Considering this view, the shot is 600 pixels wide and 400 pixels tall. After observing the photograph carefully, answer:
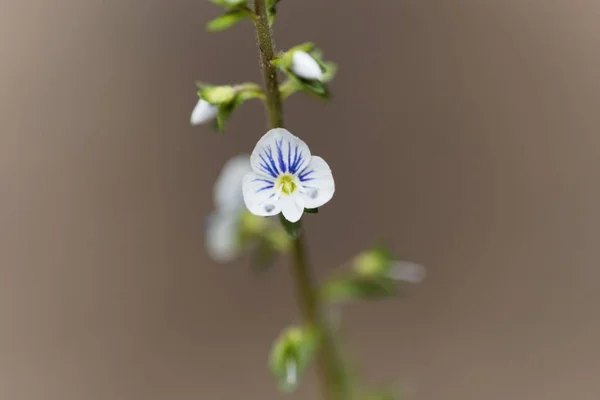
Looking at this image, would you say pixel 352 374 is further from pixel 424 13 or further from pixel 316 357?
pixel 424 13

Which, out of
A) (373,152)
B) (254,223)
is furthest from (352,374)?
(373,152)

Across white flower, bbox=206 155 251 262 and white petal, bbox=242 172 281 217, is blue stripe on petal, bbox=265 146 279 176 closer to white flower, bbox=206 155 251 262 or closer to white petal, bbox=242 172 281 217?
white petal, bbox=242 172 281 217

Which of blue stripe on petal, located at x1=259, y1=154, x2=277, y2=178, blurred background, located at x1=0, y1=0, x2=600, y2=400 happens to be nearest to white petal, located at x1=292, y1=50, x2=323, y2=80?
blue stripe on petal, located at x1=259, y1=154, x2=277, y2=178

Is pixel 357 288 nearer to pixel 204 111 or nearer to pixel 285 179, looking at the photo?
pixel 285 179

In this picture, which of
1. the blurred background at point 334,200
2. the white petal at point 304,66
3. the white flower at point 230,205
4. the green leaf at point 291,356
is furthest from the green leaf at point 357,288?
the blurred background at point 334,200

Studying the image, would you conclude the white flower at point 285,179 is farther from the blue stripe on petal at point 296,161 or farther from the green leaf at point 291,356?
the green leaf at point 291,356

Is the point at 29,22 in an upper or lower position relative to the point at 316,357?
upper

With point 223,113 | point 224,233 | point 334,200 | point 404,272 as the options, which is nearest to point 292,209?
point 223,113
